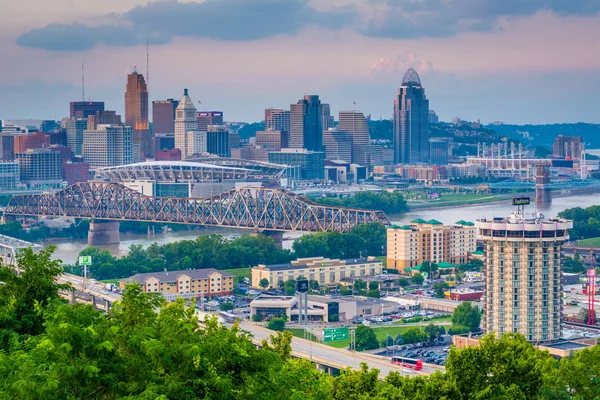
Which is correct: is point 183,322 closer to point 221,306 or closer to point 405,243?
point 221,306

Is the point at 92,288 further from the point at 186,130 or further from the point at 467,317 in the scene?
the point at 186,130

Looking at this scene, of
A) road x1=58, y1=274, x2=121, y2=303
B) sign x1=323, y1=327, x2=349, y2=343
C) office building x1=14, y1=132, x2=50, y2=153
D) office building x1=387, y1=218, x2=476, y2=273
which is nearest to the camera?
sign x1=323, y1=327, x2=349, y2=343

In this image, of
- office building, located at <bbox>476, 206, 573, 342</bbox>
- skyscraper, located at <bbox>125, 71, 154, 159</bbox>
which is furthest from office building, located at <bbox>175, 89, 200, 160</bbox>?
office building, located at <bbox>476, 206, 573, 342</bbox>

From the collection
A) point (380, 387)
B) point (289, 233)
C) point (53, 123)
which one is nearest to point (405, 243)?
point (289, 233)

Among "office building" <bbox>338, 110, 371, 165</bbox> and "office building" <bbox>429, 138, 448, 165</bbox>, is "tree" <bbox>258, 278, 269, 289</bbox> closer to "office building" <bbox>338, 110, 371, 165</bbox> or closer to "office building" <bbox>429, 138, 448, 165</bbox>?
"office building" <bbox>338, 110, 371, 165</bbox>

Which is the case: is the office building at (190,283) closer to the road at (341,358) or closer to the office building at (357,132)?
the road at (341,358)
